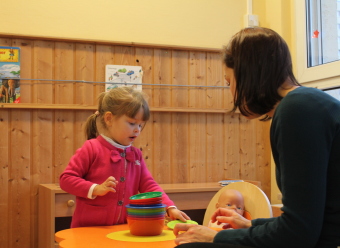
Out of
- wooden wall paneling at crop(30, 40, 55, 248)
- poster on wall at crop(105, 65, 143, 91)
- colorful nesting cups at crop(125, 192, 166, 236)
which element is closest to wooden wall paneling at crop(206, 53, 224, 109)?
poster on wall at crop(105, 65, 143, 91)

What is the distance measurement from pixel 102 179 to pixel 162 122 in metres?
1.79

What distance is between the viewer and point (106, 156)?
7.14 feet

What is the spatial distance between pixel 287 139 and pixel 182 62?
2.99 meters

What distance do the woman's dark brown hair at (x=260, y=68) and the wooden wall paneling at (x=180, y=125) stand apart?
267 cm

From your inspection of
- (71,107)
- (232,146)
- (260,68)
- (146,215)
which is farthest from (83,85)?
(260,68)

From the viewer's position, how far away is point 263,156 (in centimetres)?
416

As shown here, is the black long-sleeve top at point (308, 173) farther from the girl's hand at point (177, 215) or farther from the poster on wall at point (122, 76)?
the poster on wall at point (122, 76)

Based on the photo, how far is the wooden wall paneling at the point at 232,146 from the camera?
406 centimetres

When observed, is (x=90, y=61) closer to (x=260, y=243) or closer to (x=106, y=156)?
(x=106, y=156)

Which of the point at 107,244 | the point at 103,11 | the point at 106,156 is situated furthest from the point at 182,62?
the point at 107,244

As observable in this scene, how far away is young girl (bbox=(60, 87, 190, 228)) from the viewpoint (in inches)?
79.7

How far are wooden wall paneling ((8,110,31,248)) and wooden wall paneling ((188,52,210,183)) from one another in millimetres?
1356

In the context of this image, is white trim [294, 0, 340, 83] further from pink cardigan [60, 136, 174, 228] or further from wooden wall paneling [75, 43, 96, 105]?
pink cardigan [60, 136, 174, 228]

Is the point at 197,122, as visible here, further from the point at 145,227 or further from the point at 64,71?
the point at 145,227
